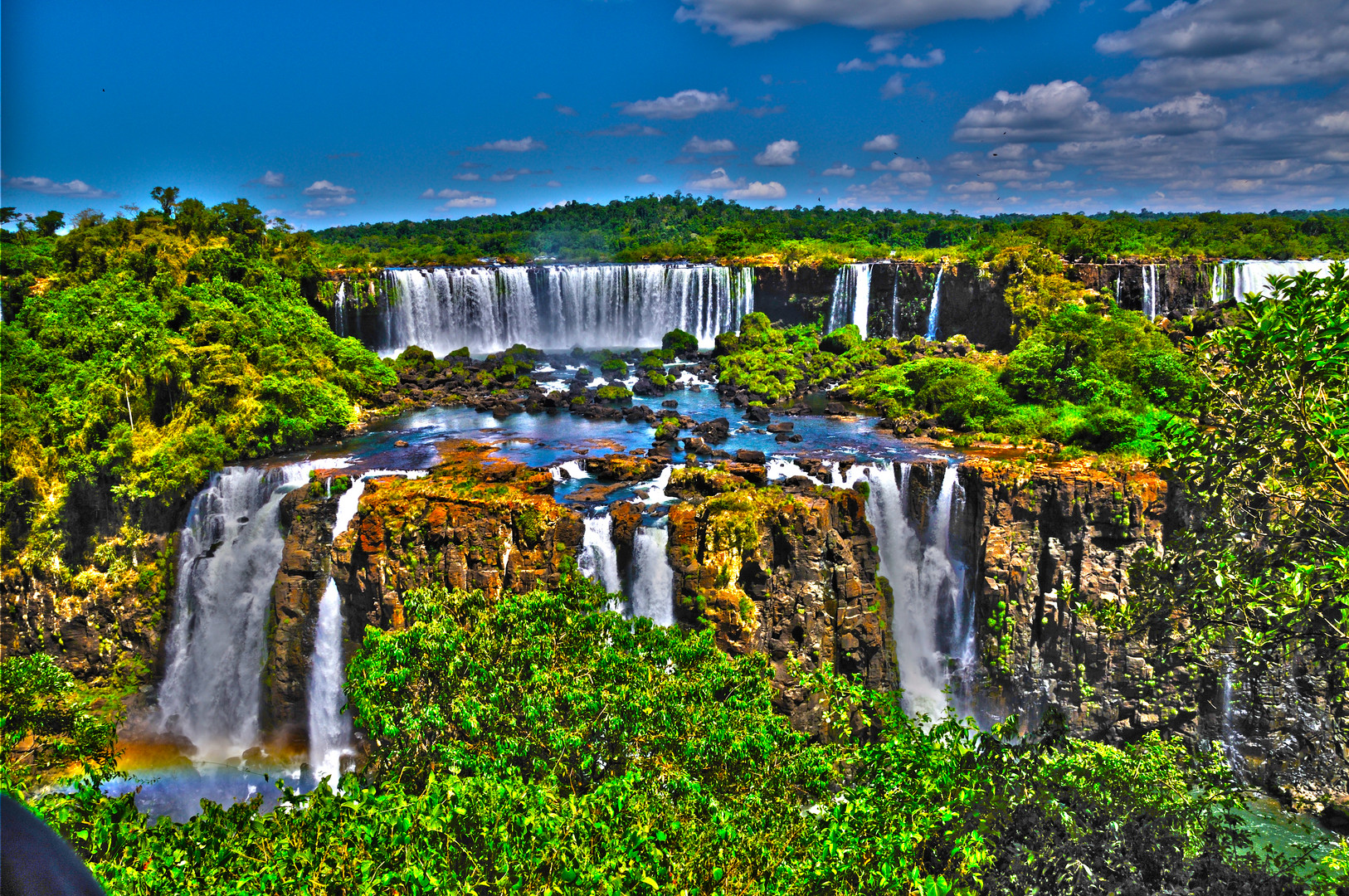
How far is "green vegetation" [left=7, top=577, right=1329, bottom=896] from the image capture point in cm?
827

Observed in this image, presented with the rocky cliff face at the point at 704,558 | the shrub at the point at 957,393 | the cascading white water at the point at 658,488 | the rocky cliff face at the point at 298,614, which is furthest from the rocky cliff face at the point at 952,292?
the rocky cliff face at the point at 298,614

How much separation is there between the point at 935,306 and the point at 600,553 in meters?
28.8

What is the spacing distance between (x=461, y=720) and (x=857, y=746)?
528cm

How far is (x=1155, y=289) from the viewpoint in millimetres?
39812

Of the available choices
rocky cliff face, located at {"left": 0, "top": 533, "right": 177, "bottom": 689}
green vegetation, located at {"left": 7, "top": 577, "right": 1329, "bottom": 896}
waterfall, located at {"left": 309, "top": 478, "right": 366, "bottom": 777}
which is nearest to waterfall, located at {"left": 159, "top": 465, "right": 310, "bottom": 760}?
rocky cliff face, located at {"left": 0, "top": 533, "right": 177, "bottom": 689}

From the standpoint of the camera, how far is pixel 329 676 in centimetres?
2102

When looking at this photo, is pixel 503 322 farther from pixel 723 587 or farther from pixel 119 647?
pixel 723 587

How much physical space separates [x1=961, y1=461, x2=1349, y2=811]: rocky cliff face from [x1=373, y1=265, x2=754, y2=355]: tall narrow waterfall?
84.6 feet

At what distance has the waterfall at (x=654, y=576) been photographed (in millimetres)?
19609

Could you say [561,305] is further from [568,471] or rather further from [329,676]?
[329,676]

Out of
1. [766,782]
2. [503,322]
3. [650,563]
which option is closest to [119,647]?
[650,563]

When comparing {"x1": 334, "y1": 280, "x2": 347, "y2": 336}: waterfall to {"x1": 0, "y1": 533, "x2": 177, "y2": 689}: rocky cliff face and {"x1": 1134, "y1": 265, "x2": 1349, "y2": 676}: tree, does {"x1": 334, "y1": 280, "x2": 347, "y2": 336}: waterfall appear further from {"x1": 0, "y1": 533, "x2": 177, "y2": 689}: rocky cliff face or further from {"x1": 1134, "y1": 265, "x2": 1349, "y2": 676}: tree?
{"x1": 1134, "y1": 265, "x2": 1349, "y2": 676}: tree

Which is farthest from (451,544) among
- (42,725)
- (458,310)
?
(458,310)

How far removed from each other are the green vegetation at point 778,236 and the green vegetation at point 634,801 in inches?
1347
